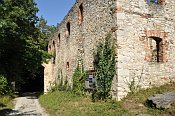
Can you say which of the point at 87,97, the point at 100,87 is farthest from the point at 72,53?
the point at 100,87

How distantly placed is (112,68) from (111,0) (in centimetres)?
297

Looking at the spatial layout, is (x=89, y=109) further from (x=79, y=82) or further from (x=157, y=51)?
(x=157, y=51)

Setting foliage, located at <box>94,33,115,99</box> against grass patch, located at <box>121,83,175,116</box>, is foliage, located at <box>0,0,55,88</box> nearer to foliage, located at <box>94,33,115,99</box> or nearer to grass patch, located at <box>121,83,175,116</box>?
foliage, located at <box>94,33,115,99</box>

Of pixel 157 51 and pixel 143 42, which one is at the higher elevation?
pixel 143 42

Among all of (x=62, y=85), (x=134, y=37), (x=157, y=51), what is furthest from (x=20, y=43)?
(x=157, y=51)

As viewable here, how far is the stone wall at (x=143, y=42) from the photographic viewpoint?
11.4 meters

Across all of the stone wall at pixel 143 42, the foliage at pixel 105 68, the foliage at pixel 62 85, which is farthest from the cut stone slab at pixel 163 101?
the foliage at pixel 62 85

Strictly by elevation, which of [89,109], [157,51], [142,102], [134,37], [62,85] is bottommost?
[89,109]

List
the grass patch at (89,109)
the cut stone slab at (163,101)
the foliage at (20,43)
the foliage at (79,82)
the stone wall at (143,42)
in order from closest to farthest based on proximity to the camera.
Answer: the cut stone slab at (163,101), the grass patch at (89,109), the stone wall at (143,42), the foliage at (79,82), the foliage at (20,43)

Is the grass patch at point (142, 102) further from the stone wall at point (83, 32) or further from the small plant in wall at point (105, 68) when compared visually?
the stone wall at point (83, 32)

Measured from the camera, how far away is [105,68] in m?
11.5

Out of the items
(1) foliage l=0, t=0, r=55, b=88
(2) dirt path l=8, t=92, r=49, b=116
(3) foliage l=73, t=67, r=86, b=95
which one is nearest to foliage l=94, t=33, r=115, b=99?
(3) foliage l=73, t=67, r=86, b=95

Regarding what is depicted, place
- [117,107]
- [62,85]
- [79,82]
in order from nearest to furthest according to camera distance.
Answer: [117,107] → [79,82] → [62,85]

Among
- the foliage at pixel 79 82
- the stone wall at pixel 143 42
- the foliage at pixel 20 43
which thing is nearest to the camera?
the stone wall at pixel 143 42
